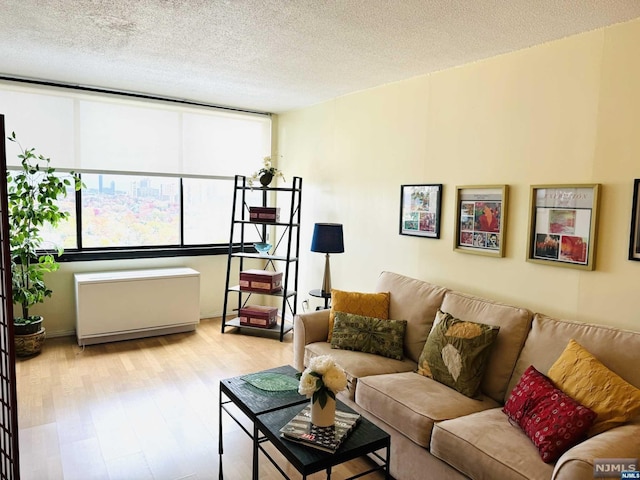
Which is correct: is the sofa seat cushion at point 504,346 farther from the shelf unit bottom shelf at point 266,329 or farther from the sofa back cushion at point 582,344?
the shelf unit bottom shelf at point 266,329

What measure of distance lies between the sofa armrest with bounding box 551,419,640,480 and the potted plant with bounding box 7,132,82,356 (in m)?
4.07

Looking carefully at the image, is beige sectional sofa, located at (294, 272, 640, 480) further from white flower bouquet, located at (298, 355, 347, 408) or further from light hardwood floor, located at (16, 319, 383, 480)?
white flower bouquet, located at (298, 355, 347, 408)

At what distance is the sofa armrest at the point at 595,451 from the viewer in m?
1.62

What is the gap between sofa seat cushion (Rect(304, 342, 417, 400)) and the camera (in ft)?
9.04

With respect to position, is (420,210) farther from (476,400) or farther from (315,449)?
(315,449)

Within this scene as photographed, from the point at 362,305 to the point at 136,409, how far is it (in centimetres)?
174

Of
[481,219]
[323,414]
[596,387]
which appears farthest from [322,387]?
[481,219]

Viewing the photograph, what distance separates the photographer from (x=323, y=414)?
77.7 inches

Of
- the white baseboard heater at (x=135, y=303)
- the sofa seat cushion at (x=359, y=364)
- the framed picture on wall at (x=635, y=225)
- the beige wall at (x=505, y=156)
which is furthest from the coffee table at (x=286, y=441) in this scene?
the white baseboard heater at (x=135, y=303)

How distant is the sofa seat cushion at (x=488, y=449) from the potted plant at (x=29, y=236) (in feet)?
11.8

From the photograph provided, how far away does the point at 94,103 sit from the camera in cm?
450

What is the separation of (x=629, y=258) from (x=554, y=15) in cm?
132

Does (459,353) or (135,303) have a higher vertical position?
(459,353)

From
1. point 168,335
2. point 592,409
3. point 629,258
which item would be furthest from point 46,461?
point 629,258
